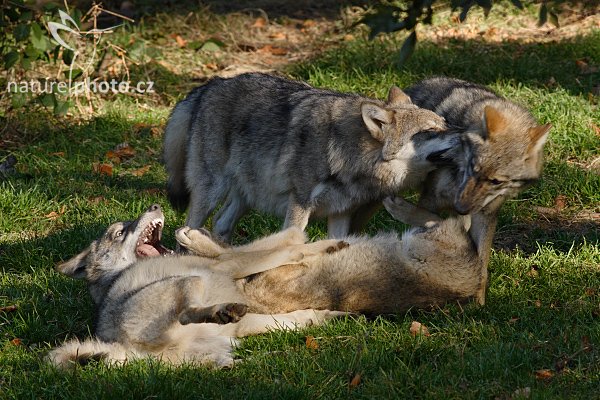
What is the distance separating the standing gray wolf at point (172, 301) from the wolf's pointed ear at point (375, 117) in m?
0.97

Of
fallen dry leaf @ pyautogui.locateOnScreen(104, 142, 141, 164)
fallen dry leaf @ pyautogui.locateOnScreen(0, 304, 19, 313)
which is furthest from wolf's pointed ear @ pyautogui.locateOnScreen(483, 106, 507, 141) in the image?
fallen dry leaf @ pyautogui.locateOnScreen(104, 142, 141, 164)

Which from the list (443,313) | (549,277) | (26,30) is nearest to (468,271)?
(443,313)

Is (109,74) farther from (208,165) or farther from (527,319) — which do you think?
(527,319)

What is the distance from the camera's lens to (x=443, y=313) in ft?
17.8

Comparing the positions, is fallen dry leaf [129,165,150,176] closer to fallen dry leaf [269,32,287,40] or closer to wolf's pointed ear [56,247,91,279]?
wolf's pointed ear [56,247,91,279]

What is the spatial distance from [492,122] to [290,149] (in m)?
1.53

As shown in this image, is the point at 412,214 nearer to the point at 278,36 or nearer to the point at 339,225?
the point at 339,225

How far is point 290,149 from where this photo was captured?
6.64m

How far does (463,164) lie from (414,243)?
78cm

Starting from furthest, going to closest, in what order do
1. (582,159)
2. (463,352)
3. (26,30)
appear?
1. (26,30)
2. (582,159)
3. (463,352)

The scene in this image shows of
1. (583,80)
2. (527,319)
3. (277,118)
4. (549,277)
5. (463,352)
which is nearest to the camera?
(463,352)

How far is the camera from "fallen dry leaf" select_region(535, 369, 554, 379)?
455 centimetres

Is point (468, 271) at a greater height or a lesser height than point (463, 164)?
lesser

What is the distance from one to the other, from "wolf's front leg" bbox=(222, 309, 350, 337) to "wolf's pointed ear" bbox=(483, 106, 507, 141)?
1.55 metres
